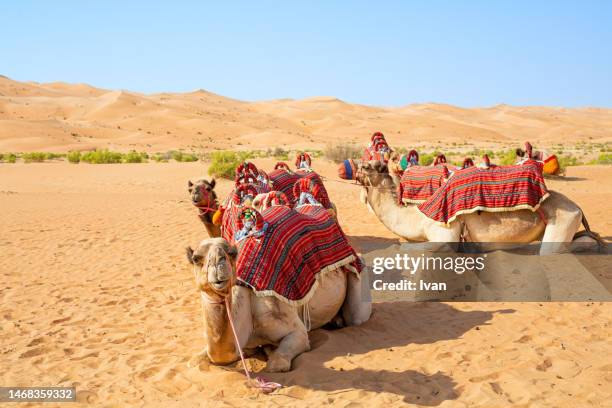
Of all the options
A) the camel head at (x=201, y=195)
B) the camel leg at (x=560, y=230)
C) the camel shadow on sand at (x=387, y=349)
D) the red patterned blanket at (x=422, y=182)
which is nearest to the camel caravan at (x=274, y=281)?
the camel shadow on sand at (x=387, y=349)

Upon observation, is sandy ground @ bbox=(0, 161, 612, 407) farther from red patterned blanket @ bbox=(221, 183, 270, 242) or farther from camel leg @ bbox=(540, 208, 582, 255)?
camel leg @ bbox=(540, 208, 582, 255)

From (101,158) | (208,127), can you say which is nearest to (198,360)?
(101,158)

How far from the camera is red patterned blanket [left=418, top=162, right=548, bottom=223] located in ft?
25.4

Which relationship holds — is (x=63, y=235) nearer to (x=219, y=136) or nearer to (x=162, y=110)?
(x=219, y=136)

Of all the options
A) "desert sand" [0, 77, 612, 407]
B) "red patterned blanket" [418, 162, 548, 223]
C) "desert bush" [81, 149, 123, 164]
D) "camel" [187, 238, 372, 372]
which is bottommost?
"desert sand" [0, 77, 612, 407]

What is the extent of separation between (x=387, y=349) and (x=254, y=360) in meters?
1.16

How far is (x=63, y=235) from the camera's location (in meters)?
11.8

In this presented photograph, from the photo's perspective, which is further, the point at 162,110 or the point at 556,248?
the point at 162,110

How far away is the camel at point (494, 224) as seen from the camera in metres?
7.81

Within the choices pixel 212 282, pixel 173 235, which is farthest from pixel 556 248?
pixel 173 235

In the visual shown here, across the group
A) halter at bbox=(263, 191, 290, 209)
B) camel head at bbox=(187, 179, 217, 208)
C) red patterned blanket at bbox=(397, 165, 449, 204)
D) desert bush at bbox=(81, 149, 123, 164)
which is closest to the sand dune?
desert bush at bbox=(81, 149, 123, 164)

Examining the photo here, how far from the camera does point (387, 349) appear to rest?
17.1 feet

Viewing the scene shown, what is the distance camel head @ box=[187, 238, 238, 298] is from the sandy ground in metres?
0.86

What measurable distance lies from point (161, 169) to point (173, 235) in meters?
15.5
